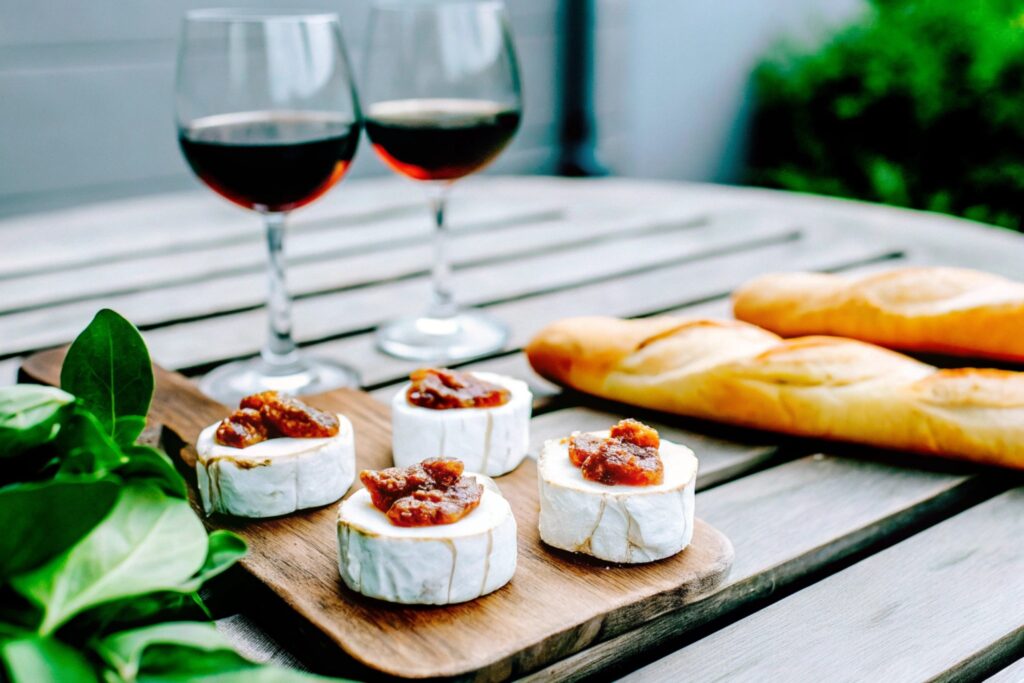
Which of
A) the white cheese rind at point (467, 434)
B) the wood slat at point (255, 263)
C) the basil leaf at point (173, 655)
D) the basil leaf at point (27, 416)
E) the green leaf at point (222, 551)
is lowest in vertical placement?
the wood slat at point (255, 263)

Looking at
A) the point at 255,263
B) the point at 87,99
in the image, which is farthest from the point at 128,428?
the point at 87,99

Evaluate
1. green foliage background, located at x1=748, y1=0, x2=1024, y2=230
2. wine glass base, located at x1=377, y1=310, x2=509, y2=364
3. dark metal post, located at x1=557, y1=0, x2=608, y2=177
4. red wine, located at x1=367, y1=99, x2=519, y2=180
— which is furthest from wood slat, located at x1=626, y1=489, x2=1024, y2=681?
dark metal post, located at x1=557, y1=0, x2=608, y2=177

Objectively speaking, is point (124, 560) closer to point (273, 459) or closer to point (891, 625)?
point (273, 459)

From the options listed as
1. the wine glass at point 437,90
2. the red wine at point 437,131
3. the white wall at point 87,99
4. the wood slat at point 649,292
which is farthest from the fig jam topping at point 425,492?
the white wall at point 87,99

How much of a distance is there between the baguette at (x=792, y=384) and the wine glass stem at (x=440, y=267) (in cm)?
26

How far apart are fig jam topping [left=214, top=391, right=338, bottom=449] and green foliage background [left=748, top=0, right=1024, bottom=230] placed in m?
3.93

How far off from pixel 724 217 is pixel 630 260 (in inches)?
14.9

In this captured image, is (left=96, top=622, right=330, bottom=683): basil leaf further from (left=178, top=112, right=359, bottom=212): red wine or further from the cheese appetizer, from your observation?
(left=178, top=112, right=359, bottom=212): red wine

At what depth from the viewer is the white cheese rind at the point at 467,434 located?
1.07m

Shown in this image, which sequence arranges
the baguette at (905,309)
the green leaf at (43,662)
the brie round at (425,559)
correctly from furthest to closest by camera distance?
the baguette at (905,309)
the brie round at (425,559)
the green leaf at (43,662)

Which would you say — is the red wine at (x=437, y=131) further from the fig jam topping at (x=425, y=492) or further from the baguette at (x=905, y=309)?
the fig jam topping at (x=425, y=492)

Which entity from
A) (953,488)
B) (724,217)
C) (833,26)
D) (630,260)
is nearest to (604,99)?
(833,26)

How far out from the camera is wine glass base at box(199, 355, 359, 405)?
4.41ft

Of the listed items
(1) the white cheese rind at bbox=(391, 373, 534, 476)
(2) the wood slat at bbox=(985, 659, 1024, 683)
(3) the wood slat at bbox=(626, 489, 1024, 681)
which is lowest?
(3) the wood slat at bbox=(626, 489, 1024, 681)
